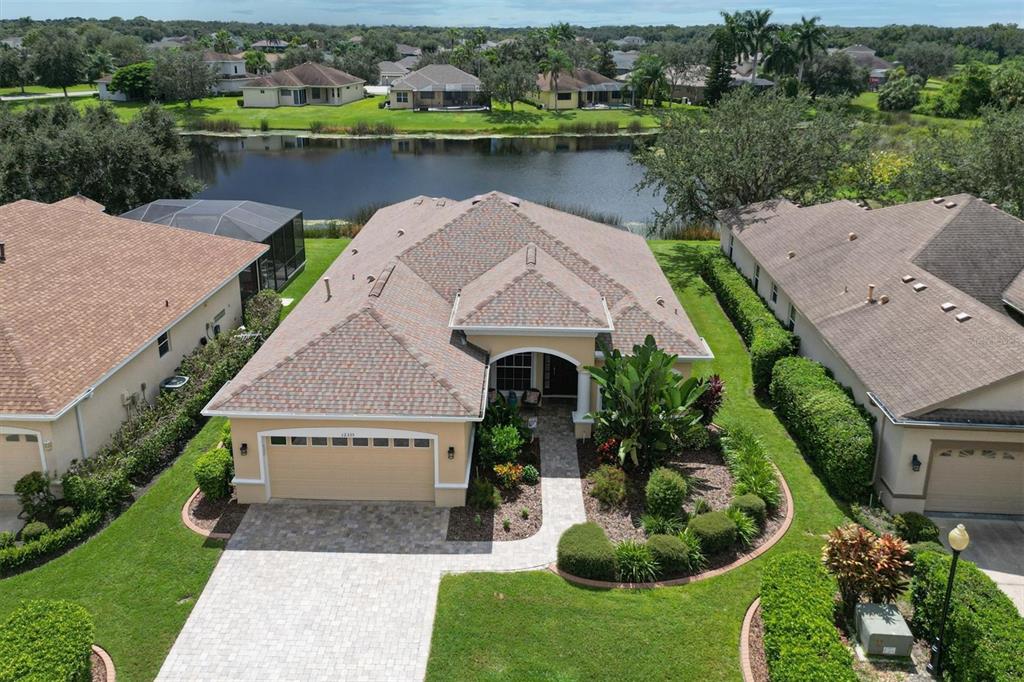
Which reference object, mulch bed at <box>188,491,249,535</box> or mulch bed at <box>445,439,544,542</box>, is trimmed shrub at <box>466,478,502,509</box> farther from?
mulch bed at <box>188,491,249,535</box>

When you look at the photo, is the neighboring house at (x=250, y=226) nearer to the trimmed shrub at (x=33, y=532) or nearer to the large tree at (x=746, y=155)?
the trimmed shrub at (x=33, y=532)

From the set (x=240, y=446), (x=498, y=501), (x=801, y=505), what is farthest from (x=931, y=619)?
(x=240, y=446)

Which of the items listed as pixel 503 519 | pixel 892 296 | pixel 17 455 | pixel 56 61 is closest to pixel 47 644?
pixel 17 455

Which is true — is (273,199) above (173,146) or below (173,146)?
below

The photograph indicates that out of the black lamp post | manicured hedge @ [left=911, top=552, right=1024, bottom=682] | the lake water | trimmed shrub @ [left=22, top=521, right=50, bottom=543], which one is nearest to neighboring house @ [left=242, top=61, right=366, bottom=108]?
A: the lake water

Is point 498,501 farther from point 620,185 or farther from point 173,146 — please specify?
point 620,185
